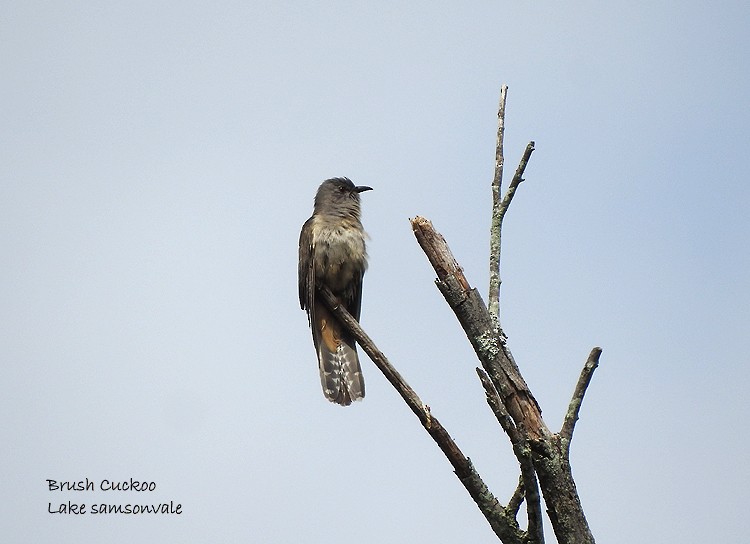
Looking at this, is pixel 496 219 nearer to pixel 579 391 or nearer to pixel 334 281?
pixel 579 391

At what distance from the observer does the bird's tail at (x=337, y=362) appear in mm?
5941

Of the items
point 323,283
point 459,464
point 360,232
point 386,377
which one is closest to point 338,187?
point 360,232

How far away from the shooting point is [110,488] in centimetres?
579

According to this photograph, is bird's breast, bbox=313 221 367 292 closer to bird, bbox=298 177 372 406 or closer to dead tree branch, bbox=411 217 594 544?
bird, bbox=298 177 372 406

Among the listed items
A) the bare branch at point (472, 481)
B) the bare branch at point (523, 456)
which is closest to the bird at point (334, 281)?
the bare branch at point (472, 481)

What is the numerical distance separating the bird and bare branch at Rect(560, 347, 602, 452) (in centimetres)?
277

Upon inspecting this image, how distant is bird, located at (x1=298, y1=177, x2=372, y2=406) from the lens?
6.05m

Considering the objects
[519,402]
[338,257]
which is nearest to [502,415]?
[519,402]

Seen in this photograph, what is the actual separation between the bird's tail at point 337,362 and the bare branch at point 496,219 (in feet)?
8.14

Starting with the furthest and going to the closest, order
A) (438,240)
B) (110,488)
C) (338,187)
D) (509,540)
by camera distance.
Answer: (338,187)
(110,488)
(438,240)
(509,540)

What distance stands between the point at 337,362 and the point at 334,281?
2.72 feet

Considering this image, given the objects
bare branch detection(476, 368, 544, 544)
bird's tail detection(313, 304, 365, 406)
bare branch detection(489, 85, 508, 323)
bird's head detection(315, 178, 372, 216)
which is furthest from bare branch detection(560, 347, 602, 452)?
bird's head detection(315, 178, 372, 216)

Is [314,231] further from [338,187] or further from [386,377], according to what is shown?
[386,377]

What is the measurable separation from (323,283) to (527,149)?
3187 mm
